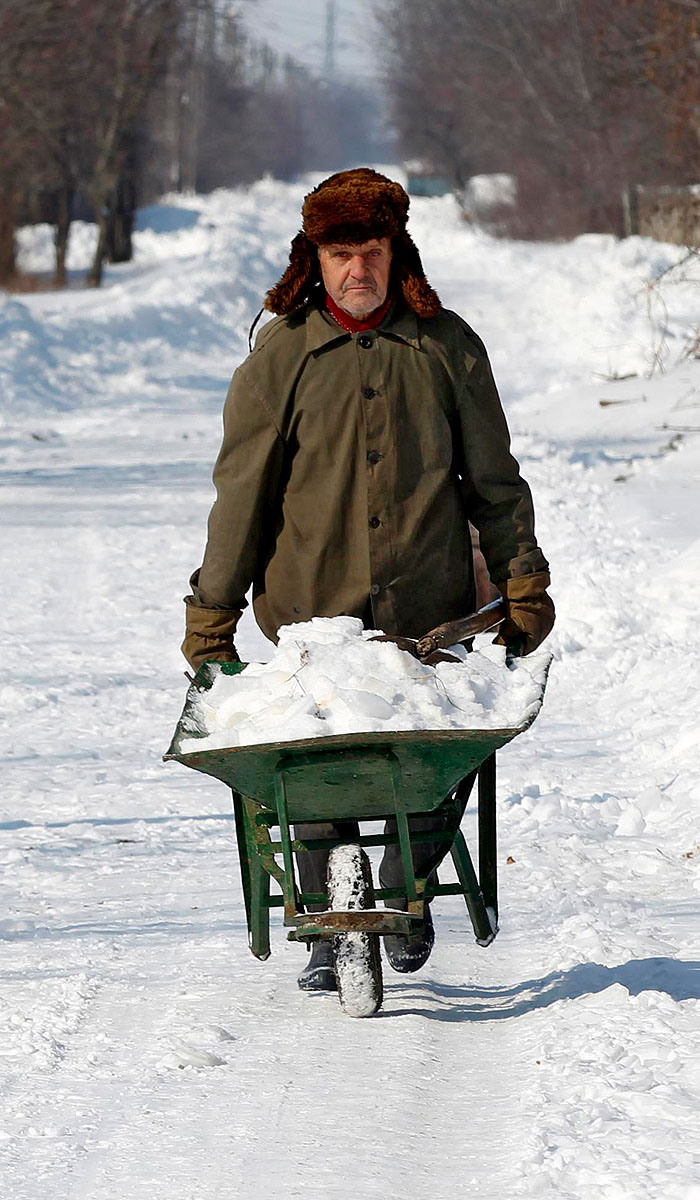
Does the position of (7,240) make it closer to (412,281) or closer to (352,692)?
(412,281)

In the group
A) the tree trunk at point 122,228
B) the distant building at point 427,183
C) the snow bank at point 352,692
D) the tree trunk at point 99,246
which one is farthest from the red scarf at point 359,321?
the distant building at point 427,183

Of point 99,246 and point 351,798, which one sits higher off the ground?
point 351,798

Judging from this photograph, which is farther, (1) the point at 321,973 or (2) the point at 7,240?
(2) the point at 7,240

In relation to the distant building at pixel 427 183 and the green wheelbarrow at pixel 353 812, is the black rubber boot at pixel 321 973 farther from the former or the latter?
the distant building at pixel 427 183

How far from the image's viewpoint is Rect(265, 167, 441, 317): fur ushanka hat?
12.8 feet

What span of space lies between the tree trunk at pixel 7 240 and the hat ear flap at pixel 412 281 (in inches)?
1075

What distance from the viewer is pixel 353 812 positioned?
383cm

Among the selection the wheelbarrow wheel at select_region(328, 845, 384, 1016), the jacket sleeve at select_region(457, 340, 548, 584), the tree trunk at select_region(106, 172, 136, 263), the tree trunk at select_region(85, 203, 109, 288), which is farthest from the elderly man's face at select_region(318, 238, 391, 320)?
the tree trunk at select_region(106, 172, 136, 263)

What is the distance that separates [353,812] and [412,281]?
122 centimetres

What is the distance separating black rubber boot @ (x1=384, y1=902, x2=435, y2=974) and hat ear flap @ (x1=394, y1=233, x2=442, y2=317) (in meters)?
1.47

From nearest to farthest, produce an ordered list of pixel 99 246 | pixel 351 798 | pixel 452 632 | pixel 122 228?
pixel 351 798 → pixel 452 632 → pixel 99 246 → pixel 122 228

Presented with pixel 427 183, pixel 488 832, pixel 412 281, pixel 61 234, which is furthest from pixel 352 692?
pixel 427 183

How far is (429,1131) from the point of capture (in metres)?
3.51

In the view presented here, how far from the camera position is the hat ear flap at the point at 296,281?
13.2ft
